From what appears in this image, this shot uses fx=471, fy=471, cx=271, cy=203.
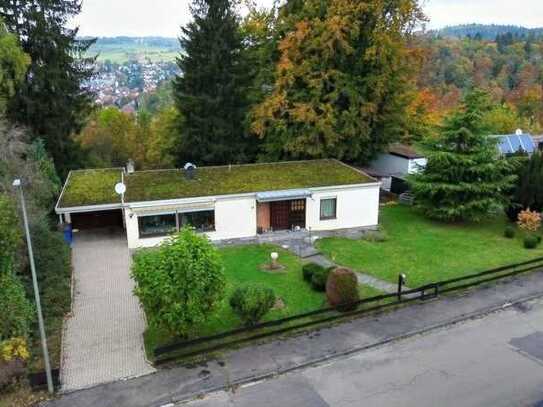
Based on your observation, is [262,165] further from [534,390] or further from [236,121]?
[534,390]

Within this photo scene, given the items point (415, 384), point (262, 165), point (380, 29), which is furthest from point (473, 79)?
point (415, 384)

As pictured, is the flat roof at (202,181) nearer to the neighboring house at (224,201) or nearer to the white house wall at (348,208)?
the neighboring house at (224,201)

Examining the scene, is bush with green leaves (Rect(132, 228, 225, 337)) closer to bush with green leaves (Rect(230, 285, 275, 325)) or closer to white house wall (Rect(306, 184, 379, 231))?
bush with green leaves (Rect(230, 285, 275, 325))

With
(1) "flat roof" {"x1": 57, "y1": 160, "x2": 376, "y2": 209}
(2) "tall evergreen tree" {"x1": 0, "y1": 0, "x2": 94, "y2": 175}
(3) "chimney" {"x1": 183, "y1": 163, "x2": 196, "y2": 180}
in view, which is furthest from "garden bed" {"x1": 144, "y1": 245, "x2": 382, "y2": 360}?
(2) "tall evergreen tree" {"x1": 0, "y1": 0, "x2": 94, "y2": 175}

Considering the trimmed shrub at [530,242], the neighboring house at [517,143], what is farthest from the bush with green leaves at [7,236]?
the neighboring house at [517,143]

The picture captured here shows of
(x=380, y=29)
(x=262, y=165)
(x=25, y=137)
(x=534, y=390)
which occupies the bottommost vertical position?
(x=534, y=390)

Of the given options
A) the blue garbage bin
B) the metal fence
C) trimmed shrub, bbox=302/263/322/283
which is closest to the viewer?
the metal fence

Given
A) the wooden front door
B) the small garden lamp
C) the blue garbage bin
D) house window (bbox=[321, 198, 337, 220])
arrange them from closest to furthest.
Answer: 1. the small garden lamp
2. the blue garbage bin
3. the wooden front door
4. house window (bbox=[321, 198, 337, 220])
